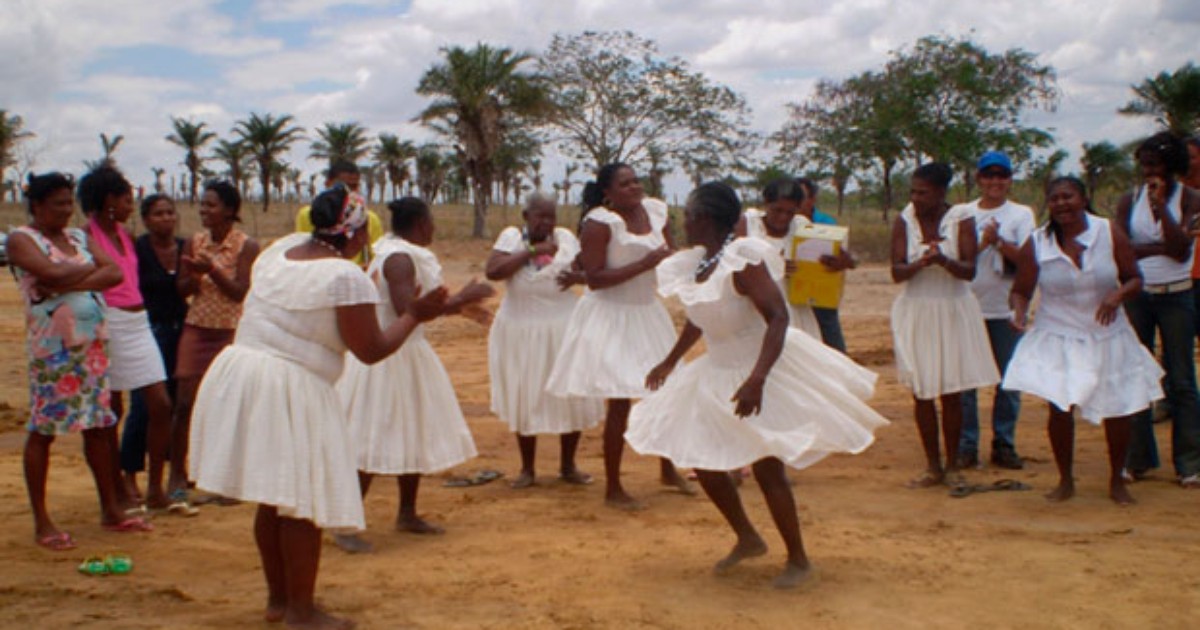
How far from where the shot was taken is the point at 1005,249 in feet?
22.2

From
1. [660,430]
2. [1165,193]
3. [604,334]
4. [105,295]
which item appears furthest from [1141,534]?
[105,295]

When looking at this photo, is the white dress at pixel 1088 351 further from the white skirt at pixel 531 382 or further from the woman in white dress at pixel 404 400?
the woman in white dress at pixel 404 400

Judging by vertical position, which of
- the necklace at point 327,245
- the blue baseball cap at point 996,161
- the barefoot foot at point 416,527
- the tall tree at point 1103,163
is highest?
the tall tree at point 1103,163

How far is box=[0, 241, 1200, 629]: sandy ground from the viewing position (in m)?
4.43

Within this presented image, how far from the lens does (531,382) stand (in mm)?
6855

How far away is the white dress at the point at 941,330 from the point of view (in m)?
6.71

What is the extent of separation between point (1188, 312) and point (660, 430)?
3798mm

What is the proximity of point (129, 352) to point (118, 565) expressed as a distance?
141 cm

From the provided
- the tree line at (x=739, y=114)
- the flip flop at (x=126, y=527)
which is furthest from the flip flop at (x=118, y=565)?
the tree line at (x=739, y=114)

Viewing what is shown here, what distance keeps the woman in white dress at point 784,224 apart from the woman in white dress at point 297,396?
368 cm

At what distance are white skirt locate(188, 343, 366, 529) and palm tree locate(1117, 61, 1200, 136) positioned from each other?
4019 cm

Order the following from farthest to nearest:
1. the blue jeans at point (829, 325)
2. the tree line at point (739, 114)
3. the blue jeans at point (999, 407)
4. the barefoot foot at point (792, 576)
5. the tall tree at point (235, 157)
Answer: the tall tree at point (235, 157)
the tree line at point (739, 114)
the blue jeans at point (829, 325)
the blue jeans at point (999, 407)
the barefoot foot at point (792, 576)

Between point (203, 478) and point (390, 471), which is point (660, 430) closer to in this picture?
point (390, 471)

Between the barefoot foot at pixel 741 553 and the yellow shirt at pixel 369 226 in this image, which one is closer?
the barefoot foot at pixel 741 553
